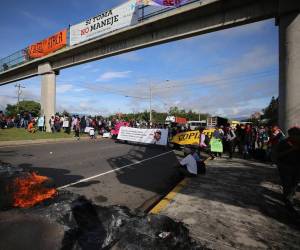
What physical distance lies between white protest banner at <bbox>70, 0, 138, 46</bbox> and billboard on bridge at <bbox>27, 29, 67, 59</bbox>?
181cm

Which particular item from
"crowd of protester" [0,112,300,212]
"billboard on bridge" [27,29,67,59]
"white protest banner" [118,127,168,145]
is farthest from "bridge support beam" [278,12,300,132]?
"billboard on bridge" [27,29,67,59]

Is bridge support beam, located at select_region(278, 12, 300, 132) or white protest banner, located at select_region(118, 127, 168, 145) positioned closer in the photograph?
bridge support beam, located at select_region(278, 12, 300, 132)

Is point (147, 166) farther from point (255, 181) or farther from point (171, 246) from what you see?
point (171, 246)

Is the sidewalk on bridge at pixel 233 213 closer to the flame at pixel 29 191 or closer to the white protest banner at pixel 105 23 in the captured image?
the flame at pixel 29 191

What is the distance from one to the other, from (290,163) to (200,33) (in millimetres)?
12534

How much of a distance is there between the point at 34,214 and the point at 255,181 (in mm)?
6326

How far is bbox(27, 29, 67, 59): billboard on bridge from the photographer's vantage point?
25844 millimetres

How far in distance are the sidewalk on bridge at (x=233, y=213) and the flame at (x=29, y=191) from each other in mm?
1864

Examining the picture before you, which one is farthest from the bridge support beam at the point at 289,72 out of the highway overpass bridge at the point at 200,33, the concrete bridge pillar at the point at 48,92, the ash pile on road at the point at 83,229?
the concrete bridge pillar at the point at 48,92

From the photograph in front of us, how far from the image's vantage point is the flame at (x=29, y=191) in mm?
4086

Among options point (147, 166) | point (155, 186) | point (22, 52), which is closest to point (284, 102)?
point (147, 166)

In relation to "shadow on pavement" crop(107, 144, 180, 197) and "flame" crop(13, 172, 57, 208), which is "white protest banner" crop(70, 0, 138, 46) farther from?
"flame" crop(13, 172, 57, 208)

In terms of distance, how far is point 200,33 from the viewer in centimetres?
1650

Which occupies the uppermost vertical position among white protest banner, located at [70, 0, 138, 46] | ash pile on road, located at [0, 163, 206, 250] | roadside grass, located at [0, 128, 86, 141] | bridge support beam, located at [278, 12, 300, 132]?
white protest banner, located at [70, 0, 138, 46]
